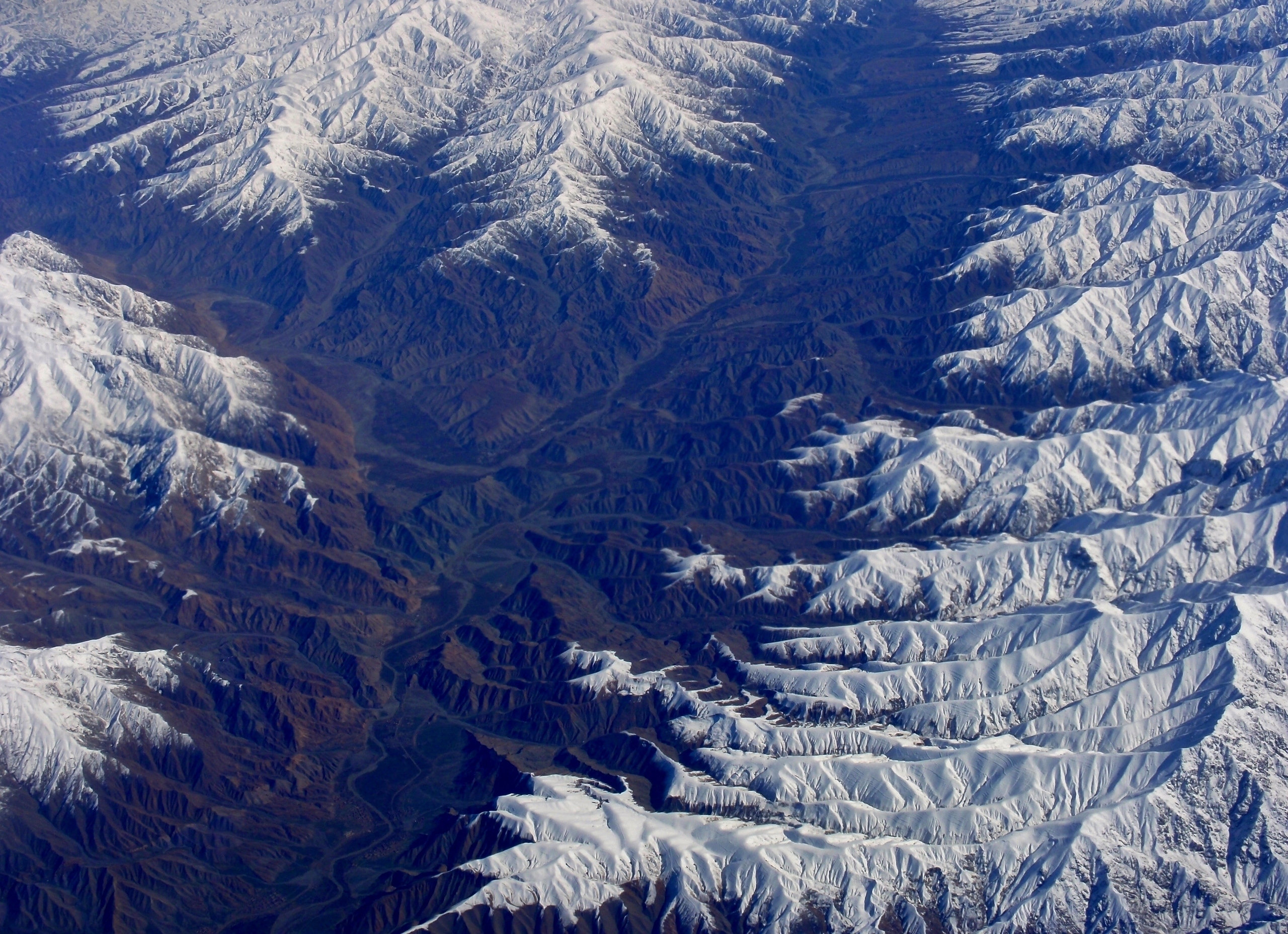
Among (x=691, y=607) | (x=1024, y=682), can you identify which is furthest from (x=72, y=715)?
(x=1024, y=682)

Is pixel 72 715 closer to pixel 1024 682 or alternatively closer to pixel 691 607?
pixel 691 607

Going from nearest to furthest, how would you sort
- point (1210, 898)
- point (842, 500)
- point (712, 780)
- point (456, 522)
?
point (1210, 898) → point (712, 780) → point (842, 500) → point (456, 522)

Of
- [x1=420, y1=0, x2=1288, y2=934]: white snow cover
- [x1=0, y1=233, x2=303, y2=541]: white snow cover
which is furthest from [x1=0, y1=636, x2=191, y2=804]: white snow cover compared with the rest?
[x1=0, y1=233, x2=303, y2=541]: white snow cover

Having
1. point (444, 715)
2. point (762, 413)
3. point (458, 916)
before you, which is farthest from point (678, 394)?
point (458, 916)

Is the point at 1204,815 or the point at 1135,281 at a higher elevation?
the point at 1135,281

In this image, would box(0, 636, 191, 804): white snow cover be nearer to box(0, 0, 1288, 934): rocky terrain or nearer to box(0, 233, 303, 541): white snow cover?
box(0, 0, 1288, 934): rocky terrain

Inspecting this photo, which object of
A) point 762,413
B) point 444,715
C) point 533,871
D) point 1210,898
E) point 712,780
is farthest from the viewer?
point 762,413

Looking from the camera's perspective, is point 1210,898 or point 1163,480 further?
point 1163,480

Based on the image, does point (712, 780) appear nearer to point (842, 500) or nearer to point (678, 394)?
point (842, 500)
